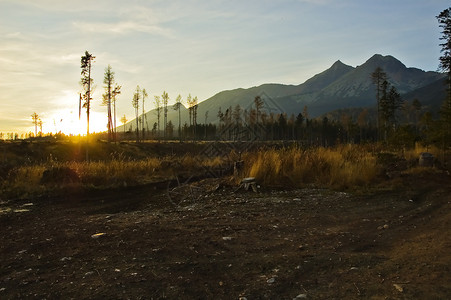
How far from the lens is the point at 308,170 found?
9.76 meters

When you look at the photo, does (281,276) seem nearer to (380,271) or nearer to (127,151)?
(380,271)

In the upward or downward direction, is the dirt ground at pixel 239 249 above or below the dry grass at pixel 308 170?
below

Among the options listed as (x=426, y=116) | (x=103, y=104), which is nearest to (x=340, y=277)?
(x=426, y=116)

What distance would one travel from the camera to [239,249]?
3.98 metres

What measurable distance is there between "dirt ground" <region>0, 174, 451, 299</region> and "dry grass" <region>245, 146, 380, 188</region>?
1.59 meters

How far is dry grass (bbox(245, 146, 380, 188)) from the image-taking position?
896 cm

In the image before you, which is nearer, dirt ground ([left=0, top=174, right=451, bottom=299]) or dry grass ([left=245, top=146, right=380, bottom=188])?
dirt ground ([left=0, top=174, right=451, bottom=299])

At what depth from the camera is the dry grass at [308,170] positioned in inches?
353

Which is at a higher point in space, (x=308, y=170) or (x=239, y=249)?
(x=308, y=170)

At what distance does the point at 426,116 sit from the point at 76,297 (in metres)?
23.5

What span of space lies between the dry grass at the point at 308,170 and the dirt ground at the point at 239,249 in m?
1.59

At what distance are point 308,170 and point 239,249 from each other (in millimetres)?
6272

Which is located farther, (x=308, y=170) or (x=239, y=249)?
(x=308, y=170)

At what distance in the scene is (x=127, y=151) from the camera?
39.3 meters
